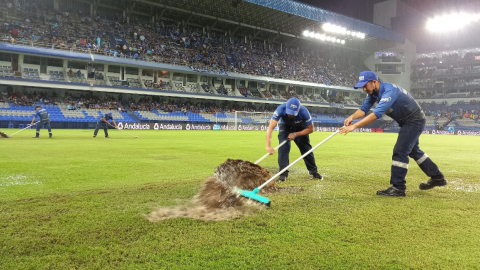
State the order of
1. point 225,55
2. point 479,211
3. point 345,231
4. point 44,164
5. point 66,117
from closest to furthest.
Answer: point 345,231 < point 479,211 < point 44,164 < point 66,117 < point 225,55

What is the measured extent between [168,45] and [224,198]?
47051mm

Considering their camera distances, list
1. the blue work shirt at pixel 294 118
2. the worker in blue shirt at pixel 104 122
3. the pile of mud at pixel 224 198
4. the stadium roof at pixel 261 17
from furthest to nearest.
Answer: the stadium roof at pixel 261 17
the worker in blue shirt at pixel 104 122
the blue work shirt at pixel 294 118
the pile of mud at pixel 224 198

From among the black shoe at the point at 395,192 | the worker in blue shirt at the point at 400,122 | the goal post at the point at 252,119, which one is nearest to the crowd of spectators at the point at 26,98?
the goal post at the point at 252,119

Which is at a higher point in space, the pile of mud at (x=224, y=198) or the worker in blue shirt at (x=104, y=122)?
the worker in blue shirt at (x=104, y=122)

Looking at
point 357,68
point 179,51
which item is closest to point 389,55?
point 357,68

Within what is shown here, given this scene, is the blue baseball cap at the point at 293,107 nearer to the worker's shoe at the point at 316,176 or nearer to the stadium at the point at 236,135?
the stadium at the point at 236,135

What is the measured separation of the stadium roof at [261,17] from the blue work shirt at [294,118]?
40.4m

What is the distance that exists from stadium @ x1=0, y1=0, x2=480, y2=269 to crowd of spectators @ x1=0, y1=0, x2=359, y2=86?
11.0 inches

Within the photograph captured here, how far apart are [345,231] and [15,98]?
136ft

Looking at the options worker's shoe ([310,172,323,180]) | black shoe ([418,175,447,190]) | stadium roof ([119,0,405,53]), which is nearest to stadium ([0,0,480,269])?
black shoe ([418,175,447,190])

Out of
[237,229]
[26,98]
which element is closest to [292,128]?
[237,229]

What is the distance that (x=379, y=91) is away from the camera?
5746mm

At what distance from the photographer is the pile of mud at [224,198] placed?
13.6 feet

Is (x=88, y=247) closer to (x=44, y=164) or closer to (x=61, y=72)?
(x=44, y=164)
